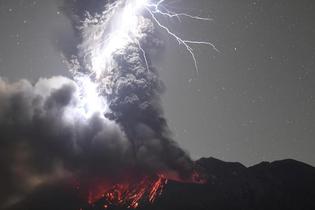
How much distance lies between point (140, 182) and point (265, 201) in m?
33.4

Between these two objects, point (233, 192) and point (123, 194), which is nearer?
point (123, 194)

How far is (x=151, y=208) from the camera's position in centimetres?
8119

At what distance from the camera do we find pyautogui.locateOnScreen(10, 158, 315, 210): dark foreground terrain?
71312mm

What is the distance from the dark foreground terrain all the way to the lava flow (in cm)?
168

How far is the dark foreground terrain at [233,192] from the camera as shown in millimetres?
71312

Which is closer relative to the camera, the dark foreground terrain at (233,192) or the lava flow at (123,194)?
the dark foreground terrain at (233,192)

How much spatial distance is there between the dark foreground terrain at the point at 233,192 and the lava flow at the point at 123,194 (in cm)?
168

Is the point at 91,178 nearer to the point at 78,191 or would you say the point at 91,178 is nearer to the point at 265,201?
the point at 78,191

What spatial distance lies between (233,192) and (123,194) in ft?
92.2

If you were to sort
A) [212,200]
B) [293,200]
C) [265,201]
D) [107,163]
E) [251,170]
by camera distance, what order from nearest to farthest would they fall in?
[107,163] → [212,200] → [265,201] → [293,200] → [251,170]

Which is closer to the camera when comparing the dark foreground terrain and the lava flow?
the dark foreground terrain

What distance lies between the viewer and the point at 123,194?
8050cm

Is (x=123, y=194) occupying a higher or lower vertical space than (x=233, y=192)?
lower

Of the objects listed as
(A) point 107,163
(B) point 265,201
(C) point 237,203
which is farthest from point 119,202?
(B) point 265,201
